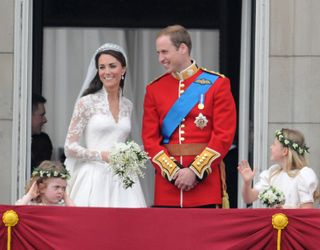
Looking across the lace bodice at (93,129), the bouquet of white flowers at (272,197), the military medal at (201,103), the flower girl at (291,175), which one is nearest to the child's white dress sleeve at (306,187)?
the flower girl at (291,175)

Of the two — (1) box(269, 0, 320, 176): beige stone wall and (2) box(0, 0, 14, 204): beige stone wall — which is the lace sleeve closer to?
(2) box(0, 0, 14, 204): beige stone wall

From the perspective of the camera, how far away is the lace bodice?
11703 mm

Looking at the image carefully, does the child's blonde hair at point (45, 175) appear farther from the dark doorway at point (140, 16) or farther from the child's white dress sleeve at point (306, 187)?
the dark doorway at point (140, 16)

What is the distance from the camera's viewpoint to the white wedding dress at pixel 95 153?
11664 mm

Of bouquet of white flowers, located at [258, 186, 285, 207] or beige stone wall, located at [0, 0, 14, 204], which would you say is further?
beige stone wall, located at [0, 0, 14, 204]

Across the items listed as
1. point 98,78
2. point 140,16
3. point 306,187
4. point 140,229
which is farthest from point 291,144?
point 140,16

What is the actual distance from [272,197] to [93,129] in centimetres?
177

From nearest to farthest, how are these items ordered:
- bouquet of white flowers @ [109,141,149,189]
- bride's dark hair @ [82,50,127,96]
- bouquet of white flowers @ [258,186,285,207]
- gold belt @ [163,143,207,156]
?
1. bouquet of white flowers @ [258,186,285,207]
2. bouquet of white flowers @ [109,141,149,189]
3. gold belt @ [163,143,207,156]
4. bride's dark hair @ [82,50,127,96]

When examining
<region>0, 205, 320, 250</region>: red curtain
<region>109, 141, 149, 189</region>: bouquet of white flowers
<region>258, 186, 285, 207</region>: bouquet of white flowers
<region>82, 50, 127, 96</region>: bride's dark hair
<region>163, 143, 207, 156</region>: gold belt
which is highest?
<region>82, 50, 127, 96</region>: bride's dark hair

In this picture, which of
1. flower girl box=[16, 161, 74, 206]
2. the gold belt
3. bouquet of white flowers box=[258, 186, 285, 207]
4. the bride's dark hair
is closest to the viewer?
bouquet of white flowers box=[258, 186, 285, 207]

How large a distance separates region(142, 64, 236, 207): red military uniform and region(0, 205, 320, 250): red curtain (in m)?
1.07

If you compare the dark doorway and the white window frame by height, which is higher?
the dark doorway

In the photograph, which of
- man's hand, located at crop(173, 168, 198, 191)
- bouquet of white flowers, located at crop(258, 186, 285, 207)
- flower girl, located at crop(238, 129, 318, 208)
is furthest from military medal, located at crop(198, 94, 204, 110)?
bouquet of white flowers, located at crop(258, 186, 285, 207)

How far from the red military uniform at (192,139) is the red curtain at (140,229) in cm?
107
